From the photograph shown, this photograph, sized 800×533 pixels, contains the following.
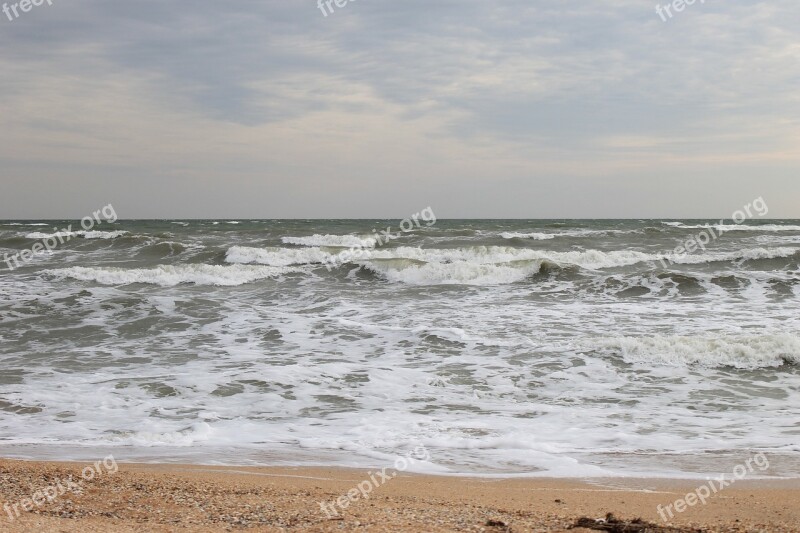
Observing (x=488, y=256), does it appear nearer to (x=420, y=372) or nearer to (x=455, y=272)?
(x=455, y=272)

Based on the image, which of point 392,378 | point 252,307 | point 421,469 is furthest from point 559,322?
point 421,469

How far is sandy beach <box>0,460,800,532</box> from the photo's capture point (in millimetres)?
3760

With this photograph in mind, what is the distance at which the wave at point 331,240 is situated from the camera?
3258 centimetres

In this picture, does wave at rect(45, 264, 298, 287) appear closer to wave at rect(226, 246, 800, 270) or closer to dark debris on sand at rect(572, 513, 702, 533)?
wave at rect(226, 246, 800, 270)

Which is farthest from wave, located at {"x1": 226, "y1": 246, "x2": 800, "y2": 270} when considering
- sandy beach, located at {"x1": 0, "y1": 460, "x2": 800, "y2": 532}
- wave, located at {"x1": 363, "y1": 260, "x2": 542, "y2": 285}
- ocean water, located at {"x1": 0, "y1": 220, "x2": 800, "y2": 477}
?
sandy beach, located at {"x1": 0, "y1": 460, "x2": 800, "y2": 532}

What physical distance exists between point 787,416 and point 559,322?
18.7ft

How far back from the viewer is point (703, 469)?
5188 millimetres

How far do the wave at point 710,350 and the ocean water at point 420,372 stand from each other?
1.2 inches

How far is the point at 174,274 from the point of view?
67.1 feet

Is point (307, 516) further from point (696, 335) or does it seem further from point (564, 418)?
point (696, 335)

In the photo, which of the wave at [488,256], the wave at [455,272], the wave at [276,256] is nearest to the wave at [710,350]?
the wave at [455,272]

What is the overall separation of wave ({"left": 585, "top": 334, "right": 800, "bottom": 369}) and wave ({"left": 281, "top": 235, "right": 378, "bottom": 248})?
2260cm

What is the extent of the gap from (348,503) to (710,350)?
270 inches

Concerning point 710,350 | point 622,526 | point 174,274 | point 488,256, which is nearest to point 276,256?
point 174,274
